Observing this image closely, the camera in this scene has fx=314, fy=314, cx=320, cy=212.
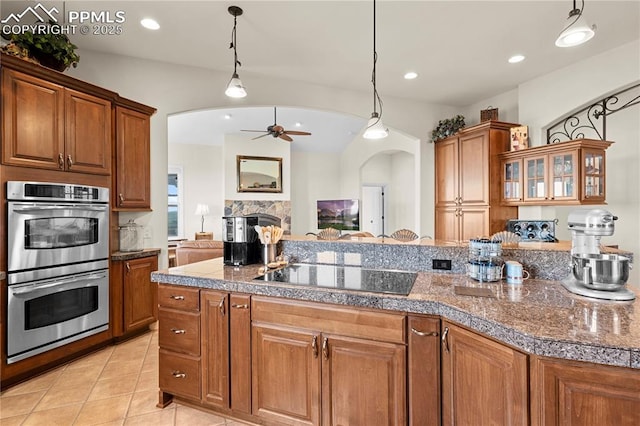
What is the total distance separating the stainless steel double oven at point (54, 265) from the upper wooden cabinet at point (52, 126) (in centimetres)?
21

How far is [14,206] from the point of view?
89.4 inches

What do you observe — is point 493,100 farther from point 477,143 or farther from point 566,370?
point 566,370

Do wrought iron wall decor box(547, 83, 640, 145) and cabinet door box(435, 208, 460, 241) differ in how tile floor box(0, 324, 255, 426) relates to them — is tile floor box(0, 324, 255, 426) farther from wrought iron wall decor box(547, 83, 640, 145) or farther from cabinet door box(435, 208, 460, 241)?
wrought iron wall decor box(547, 83, 640, 145)

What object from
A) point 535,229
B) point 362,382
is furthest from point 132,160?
point 535,229

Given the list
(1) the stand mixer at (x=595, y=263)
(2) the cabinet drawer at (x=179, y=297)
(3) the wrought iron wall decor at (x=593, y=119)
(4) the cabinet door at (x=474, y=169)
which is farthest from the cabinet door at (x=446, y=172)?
(2) the cabinet drawer at (x=179, y=297)

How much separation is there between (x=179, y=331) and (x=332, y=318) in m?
1.03

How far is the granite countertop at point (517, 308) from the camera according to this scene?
980 mm

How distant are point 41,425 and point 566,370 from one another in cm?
276

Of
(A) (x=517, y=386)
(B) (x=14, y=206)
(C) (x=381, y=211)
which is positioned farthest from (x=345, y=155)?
(A) (x=517, y=386)

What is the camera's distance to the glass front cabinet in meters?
3.41

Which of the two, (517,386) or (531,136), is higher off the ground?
(531,136)

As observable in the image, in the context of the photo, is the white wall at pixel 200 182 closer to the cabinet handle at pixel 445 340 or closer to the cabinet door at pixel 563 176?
the cabinet door at pixel 563 176

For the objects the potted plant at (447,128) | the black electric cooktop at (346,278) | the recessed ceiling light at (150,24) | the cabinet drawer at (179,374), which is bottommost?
the cabinet drawer at (179,374)

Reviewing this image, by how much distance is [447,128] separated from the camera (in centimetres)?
481
